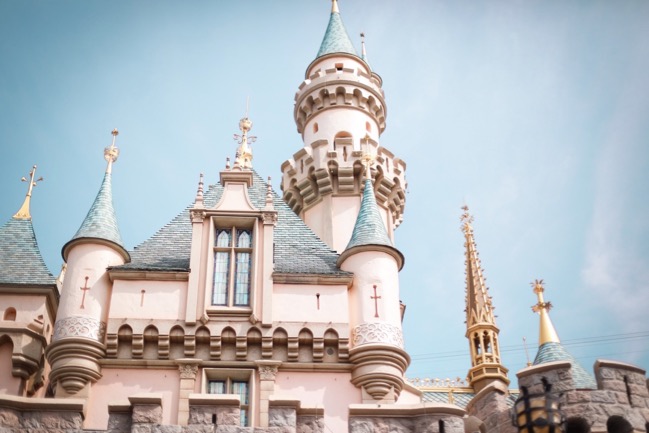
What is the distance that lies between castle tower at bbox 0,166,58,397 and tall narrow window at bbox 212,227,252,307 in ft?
15.1

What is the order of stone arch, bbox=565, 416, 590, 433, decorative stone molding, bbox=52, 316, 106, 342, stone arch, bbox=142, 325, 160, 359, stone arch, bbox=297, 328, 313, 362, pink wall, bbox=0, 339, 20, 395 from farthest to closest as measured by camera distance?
pink wall, bbox=0, 339, 20, 395 → stone arch, bbox=297, 328, 313, 362 → stone arch, bbox=142, 325, 160, 359 → decorative stone molding, bbox=52, 316, 106, 342 → stone arch, bbox=565, 416, 590, 433

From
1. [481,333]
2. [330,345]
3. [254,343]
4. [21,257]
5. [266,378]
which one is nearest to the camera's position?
[266,378]

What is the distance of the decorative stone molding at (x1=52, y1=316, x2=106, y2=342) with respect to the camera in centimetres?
1986

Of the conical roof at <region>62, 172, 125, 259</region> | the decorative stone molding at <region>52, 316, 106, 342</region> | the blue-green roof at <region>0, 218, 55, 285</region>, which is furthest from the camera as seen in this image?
the blue-green roof at <region>0, 218, 55, 285</region>

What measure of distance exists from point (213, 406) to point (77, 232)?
398 inches

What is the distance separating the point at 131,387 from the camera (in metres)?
19.7

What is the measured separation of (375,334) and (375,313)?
582 millimetres

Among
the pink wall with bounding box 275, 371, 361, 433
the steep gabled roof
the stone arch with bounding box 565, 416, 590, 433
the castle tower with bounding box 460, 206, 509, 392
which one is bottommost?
the stone arch with bounding box 565, 416, 590, 433

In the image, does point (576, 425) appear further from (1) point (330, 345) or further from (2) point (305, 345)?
(2) point (305, 345)

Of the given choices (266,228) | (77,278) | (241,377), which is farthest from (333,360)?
(77,278)

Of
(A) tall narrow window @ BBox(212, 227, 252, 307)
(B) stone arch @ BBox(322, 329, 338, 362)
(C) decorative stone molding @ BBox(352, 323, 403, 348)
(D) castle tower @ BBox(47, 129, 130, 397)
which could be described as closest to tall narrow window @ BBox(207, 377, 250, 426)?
(A) tall narrow window @ BBox(212, 227, 252, 307)

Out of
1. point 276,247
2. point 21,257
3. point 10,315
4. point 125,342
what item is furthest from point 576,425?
point 21,257

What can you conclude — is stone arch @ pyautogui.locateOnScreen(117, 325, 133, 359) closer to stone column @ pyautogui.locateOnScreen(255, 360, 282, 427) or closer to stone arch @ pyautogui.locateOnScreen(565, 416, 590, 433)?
stone column @ pyautogui.locateOnScreen(255, 360, 282, 427)

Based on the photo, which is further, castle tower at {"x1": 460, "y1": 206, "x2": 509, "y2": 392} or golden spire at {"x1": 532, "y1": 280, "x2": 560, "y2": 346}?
castle tower at {"x1": 460, "y1": 206, "x2": 509, "y2": 392}
